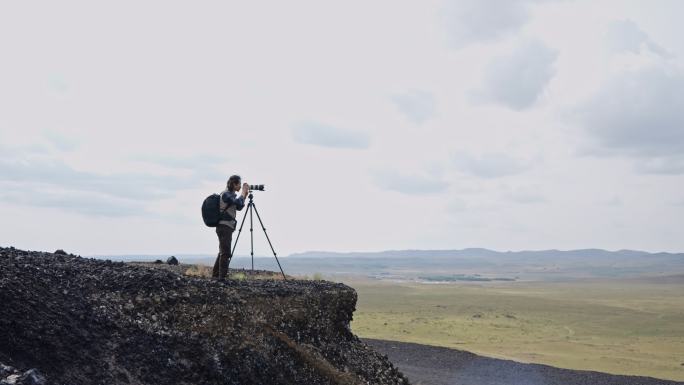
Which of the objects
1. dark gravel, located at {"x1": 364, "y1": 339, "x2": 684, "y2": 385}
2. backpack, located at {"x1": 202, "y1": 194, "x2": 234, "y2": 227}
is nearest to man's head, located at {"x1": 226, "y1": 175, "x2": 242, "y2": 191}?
backpack, located at {"x1": 202, "y1": 194, "x2": 234, "y2": 227}

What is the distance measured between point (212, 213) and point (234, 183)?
0.73m

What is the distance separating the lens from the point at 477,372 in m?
21.4

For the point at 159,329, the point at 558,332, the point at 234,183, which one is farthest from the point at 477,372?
the point at 558,332

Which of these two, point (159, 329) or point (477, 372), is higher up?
point (159, 329)

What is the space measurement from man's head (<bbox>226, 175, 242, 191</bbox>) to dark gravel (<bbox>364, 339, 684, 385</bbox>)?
10427 mm

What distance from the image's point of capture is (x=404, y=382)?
40.4 ft

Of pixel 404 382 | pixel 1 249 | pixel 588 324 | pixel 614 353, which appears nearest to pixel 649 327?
pixel 588 324

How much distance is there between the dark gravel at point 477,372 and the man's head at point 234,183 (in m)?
10.4

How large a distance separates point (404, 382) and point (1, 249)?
774 centimetres

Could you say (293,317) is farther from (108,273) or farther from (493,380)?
(493,380)

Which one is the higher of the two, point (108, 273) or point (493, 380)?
point (108, 273)

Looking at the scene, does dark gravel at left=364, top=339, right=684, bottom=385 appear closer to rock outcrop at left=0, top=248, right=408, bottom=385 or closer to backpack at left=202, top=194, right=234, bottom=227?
rock outcrop at left=0, top=248, right=408, bottom=385

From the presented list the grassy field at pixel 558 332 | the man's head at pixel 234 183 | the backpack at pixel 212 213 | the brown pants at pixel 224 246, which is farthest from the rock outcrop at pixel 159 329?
the grassy field at pixel 558 332

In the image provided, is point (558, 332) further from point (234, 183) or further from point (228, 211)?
point (228, 211)
